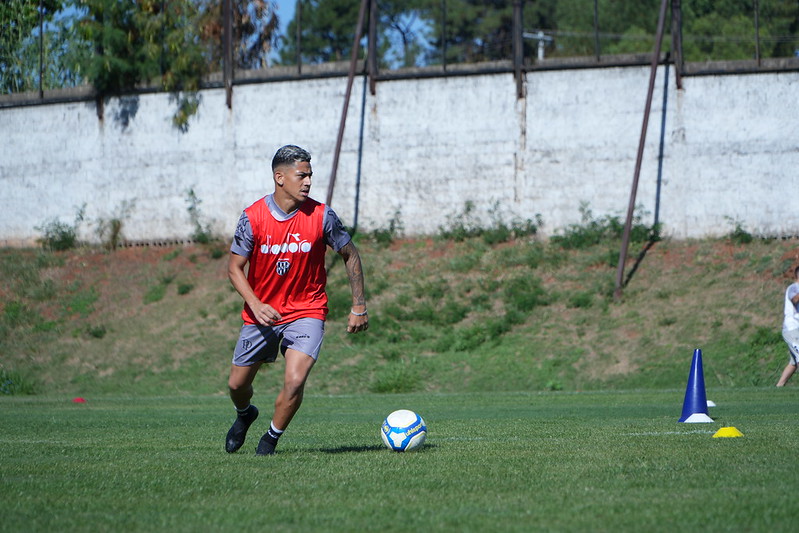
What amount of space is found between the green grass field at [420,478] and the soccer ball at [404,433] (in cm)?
10

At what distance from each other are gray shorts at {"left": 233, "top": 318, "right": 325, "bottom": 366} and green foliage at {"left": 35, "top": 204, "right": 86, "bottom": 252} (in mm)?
24078

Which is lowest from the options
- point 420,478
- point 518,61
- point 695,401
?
point 695,401

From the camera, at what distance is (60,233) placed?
30766mm

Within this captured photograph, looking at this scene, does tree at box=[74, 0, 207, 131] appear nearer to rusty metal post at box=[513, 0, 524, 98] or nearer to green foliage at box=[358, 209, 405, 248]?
green foliage at box=[358, 209, 405, 248]

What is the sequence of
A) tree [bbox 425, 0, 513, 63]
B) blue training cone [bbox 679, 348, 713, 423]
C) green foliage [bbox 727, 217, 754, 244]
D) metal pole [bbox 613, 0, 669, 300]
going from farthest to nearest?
1. tree [bbox 425, 0, 513, 63]
2. green foliage [bbox 727, 217, 754, 244]
3. metal pole [bbox 613, 0, 669, 300]
4. blue training cone [bbox 679, 348, 713, 423]

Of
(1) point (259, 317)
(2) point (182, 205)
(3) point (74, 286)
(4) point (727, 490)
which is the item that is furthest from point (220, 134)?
(4) point (727, 490)

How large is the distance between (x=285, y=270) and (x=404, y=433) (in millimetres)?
1566

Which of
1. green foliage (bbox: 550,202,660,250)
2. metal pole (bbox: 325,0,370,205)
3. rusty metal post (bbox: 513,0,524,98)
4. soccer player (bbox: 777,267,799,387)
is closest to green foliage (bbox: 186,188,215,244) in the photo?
metal pole (bbox: 325,0,370,205)

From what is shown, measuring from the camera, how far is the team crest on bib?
7.93 meters

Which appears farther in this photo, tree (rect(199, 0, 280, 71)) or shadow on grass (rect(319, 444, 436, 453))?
tree (rect(199, 0, 280, 71))

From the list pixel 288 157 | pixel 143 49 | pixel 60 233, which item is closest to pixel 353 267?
pixel 288 157

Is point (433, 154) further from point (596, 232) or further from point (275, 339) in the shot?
point (275, 339)

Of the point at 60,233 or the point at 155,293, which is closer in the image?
the point at 155,293

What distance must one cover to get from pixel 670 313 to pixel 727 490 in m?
17.5
